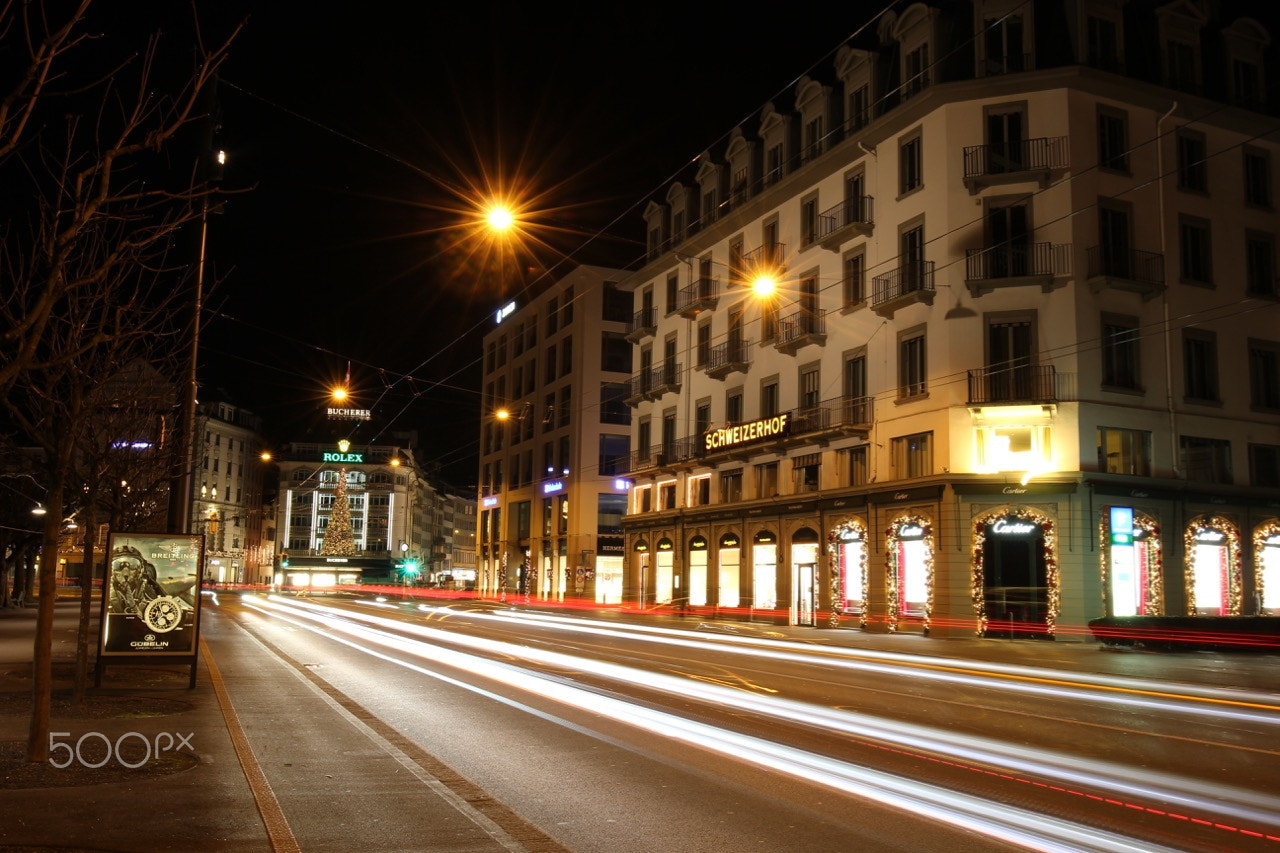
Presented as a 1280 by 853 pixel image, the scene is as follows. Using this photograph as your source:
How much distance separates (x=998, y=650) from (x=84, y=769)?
2310cm

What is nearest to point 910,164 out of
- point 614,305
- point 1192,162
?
point 1192,162

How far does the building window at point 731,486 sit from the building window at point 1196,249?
1846cm

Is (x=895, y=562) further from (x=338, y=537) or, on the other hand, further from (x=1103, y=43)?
(x=338, y=537)

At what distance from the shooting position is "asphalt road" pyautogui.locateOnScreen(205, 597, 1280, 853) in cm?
726

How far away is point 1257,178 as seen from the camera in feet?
119

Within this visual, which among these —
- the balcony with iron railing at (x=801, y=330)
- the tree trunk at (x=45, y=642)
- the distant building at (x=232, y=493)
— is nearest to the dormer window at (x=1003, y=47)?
the balcony with iron railing at (x=801, y=330)

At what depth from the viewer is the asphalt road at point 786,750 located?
726 centimetres

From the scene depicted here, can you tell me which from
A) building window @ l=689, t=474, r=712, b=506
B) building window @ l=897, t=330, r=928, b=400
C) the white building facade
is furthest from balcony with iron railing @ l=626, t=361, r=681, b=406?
building window @ l=897, t=330, r=928, b=400

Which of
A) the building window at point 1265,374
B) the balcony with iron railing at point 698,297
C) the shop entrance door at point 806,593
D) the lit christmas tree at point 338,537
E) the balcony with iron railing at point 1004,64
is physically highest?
the balcony with iron railing at point 1004,64

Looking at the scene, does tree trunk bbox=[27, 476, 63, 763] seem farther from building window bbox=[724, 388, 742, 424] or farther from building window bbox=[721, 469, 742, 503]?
building window bbox=[724, 388, 742, 424]

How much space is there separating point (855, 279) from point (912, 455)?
285 inches

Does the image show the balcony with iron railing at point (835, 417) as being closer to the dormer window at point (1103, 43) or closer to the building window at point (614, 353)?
the dormer window at point (1103, 43)

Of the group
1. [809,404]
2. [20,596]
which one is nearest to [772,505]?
[809,404]

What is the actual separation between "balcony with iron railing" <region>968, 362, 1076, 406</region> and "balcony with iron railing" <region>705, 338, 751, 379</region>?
13.3 m
